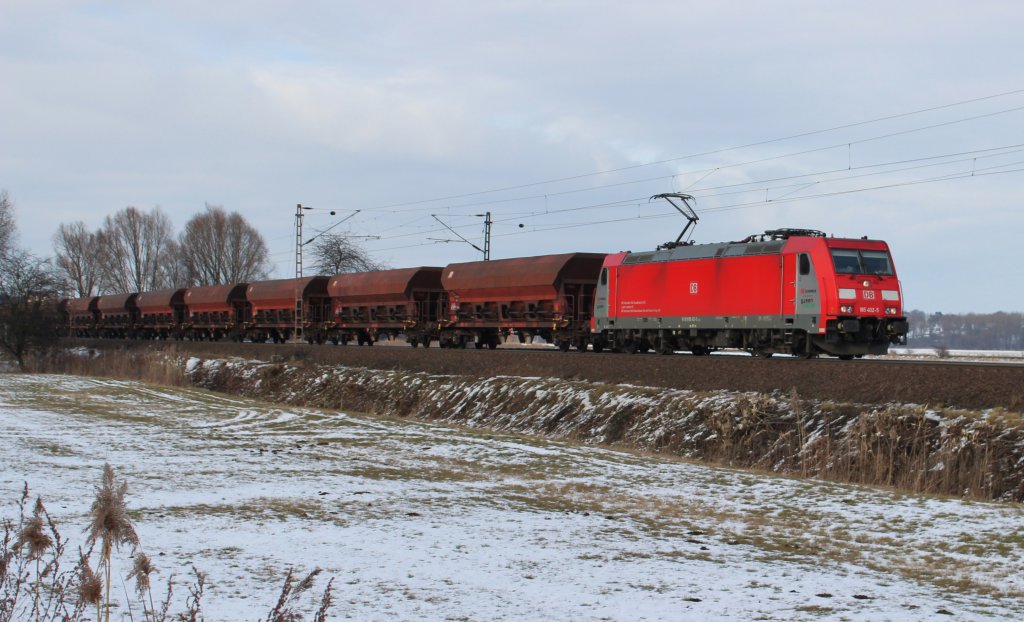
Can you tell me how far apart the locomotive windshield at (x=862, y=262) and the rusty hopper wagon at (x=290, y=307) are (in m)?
32.1

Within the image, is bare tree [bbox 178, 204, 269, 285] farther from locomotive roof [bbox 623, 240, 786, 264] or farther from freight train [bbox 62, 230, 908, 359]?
locomotive roof [bbox 623, 240, 786, 264]

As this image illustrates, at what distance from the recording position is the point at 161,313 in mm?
68000

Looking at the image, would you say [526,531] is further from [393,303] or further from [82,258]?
[82,258]

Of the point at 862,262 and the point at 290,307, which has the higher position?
the point at 862,262

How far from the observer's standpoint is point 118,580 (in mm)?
7977

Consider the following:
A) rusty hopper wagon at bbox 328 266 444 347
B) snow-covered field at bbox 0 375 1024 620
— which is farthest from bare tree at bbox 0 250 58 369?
snow-covered field at bbox 0 375 1024 620

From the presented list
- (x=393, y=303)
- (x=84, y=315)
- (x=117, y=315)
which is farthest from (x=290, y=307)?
(x=84, y=315)

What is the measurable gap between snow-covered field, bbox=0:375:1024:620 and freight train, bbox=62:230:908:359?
11.5 m

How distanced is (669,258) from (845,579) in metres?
22.7

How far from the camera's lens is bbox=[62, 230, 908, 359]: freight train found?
25.3 meters

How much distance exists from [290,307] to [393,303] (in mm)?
10506

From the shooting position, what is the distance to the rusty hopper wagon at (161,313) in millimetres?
66000

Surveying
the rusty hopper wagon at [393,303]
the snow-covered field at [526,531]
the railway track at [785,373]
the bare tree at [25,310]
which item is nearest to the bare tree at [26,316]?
the bare tree at [25,310]

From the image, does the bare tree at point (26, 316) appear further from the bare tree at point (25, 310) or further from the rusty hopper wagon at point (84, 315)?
the rusty hopper wagon at point (84, 315)
